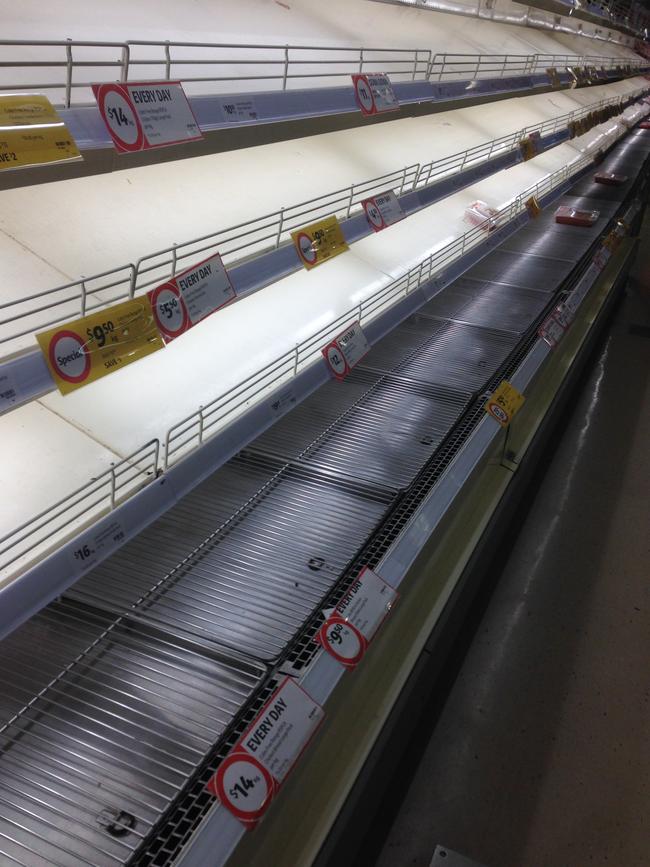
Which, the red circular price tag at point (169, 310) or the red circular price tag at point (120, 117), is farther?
the red circular price tag at point (169, 310)

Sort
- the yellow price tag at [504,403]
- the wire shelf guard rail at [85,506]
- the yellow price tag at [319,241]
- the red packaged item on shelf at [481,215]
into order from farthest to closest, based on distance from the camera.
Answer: the red packaged item on shelf at [481,215]
the yellow price tag at [504,403]
the yellow price tag at [319,241]
the wire shelf guard rail at [85,506]

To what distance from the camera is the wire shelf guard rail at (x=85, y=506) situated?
0.81 m

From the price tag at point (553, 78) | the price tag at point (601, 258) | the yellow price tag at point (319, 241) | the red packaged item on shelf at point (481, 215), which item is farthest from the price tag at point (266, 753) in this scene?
the price tag at point (601, 258)

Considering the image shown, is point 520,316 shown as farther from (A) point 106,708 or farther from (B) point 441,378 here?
(A) point 106,708

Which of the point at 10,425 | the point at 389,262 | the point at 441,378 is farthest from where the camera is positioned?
the point at 389,262

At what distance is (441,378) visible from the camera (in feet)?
5.68

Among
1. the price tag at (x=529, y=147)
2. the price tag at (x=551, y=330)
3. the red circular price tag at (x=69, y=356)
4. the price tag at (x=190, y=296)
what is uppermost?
the price tag at (x=529, y=147)

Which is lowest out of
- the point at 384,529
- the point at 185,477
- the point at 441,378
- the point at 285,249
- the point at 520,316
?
the point at 185,477

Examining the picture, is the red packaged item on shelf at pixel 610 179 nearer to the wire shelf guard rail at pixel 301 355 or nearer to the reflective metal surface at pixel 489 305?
the wire shelf guard rail at pixel 301 355

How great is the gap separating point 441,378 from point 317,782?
3.58 feet

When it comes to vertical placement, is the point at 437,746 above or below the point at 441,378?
below

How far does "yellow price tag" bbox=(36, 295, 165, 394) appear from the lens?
0.70 meters

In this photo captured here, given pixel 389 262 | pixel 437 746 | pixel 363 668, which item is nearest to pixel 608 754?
pixel 437 746

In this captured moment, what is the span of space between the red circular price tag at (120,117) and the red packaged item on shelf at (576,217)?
10.7ft
